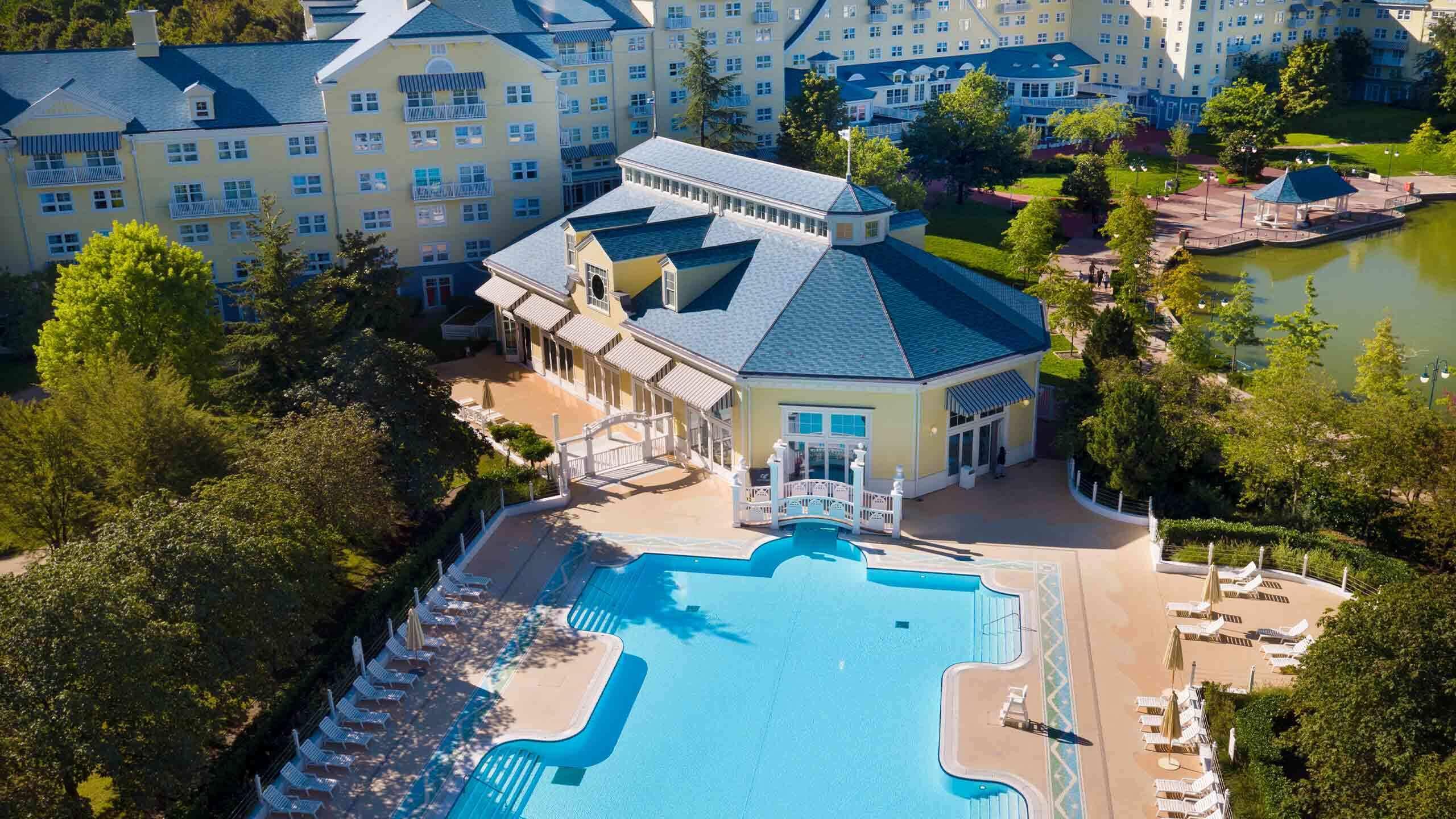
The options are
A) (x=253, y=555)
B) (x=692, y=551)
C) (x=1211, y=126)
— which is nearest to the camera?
(x=253, y=555)

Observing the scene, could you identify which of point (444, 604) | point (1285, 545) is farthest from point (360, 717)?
point (1285, 545)

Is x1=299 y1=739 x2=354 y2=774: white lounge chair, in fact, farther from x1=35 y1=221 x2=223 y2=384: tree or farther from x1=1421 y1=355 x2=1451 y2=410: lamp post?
x1=1421 y1=355 x2=1451 y2=410: lamp post

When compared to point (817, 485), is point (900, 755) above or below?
below

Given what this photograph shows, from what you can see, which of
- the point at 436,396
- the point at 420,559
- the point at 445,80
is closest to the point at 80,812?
the point at 420,559

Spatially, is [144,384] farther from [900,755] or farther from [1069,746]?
[1069,746]

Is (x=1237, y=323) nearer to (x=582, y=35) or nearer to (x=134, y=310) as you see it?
(x=582, y=35)
